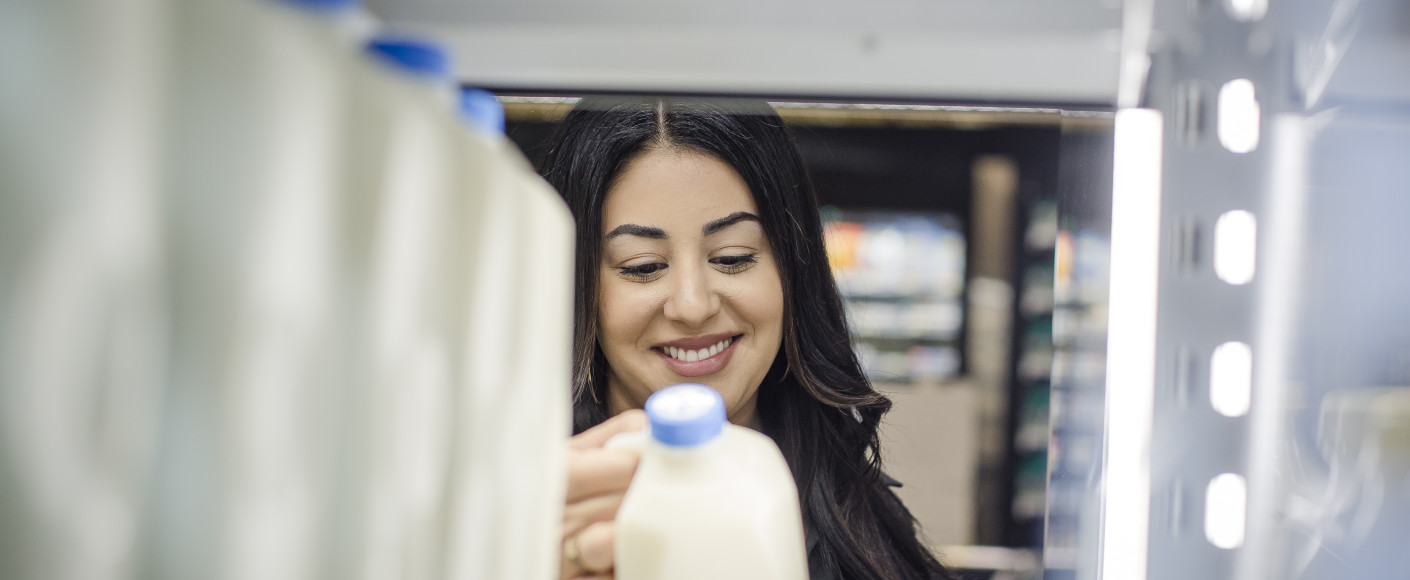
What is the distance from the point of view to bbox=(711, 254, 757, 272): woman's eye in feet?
2.77

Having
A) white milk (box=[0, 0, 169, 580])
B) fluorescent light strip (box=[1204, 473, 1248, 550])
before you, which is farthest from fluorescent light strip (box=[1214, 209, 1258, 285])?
white milk (box=[0, 0, 169, 580])

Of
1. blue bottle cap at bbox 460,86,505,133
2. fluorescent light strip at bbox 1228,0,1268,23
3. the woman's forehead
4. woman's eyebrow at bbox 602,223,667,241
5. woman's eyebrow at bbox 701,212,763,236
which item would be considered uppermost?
fluorescent light strip at bbox 1228,0,1268,23

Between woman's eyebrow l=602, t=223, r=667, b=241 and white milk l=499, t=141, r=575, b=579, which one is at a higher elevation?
woman's eyebrow l=602, t=223, r=667, b=241

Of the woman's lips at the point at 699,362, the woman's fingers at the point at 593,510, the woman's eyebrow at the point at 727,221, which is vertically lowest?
the woman's fingers at the point at 593,510

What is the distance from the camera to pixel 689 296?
0.84 meters

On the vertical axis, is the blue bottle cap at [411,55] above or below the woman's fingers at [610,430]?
above

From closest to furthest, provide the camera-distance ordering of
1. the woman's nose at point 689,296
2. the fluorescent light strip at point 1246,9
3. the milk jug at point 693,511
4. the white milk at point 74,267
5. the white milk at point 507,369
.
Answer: the white milk at point 74,267, the white milk at point 507,369, the milk jug at point 693,511, the fluorescent light strip at point 1246,9, the woman's nose at point 689,296

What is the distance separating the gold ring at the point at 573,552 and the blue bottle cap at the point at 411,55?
0.30 m

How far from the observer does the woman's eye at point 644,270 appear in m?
0.84

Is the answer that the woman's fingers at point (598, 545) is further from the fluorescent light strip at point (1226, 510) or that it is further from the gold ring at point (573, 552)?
the fluorescent light strip at point (1226, 510)

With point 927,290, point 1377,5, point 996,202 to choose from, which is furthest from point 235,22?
point 927,290

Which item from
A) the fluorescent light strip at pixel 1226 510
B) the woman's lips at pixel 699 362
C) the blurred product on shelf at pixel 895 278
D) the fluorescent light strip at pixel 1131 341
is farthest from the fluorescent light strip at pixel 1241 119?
the woman's lips at pixel 699 362

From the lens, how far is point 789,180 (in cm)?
88

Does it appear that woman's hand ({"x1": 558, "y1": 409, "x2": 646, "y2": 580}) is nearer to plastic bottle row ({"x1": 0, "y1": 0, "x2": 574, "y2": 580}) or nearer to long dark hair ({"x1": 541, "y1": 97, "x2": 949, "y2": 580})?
plastic bottle row ({"x1": 0, "y1": 0, "x2": 574, "y2": 580})
